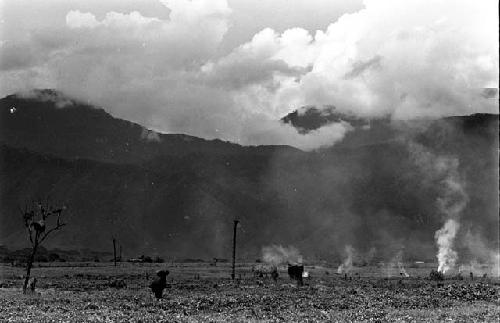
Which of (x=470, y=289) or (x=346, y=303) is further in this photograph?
(x=470, y=289)

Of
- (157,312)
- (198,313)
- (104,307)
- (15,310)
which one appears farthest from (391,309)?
(15,310)

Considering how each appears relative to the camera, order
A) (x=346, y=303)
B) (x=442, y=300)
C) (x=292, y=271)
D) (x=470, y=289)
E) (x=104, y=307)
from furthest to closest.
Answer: (x=292, y=271), (x=470, y=289), (x=442, y=300), (x=346, y=303), (x=104, y=307)

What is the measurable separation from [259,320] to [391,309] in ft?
35.3

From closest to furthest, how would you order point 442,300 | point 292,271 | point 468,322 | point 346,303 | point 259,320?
point 468,322, point 259,320, point 346,303, point 442,300, point 292,271

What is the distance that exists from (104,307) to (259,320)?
40.1 ft

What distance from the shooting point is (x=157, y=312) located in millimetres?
36656

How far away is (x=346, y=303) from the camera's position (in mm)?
43375

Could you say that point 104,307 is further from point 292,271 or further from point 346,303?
point 292,271

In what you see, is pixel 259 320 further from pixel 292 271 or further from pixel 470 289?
pixel 292 271

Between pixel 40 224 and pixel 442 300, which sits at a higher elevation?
pixel 40 224

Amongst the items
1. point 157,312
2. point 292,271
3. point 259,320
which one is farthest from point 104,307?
point 292,271

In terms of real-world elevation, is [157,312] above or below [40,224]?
below

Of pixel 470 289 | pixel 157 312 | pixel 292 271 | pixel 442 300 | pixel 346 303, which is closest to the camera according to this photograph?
pixel 157 312

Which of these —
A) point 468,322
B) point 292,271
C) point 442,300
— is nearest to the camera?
point 468,322
